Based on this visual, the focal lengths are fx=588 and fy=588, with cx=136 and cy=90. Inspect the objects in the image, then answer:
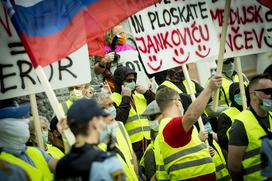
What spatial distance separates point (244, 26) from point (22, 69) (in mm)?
3188

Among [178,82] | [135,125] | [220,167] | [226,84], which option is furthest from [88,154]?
[226,84]

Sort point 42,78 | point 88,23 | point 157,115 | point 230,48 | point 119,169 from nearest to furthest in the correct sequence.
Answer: point 119,169, point 42,78, point 88,23, point 157,115, point 230,48

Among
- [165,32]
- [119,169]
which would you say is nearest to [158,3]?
[165,32]

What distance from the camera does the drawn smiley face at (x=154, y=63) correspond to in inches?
257

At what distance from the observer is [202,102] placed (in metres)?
5.23

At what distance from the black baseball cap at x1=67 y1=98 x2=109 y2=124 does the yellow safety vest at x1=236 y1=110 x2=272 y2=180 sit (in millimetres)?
2139

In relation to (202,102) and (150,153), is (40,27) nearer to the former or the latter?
(202,102)

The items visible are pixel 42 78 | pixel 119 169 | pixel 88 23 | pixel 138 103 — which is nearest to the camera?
pixel 119 169

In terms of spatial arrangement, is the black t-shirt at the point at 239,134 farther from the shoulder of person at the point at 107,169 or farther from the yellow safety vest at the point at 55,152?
the shoulder of person at the point at 107,169

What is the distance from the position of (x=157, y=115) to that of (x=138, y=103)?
1598mm

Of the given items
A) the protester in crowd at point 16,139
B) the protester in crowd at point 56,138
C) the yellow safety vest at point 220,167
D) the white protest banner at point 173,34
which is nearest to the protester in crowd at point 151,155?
the white protest banner at point 173,34

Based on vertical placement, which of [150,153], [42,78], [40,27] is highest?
[40,27]

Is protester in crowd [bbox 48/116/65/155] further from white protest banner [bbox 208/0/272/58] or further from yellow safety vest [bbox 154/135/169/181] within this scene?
white protest banner [bbox 208/0/272/58]

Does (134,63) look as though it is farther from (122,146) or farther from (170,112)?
(170,112)
